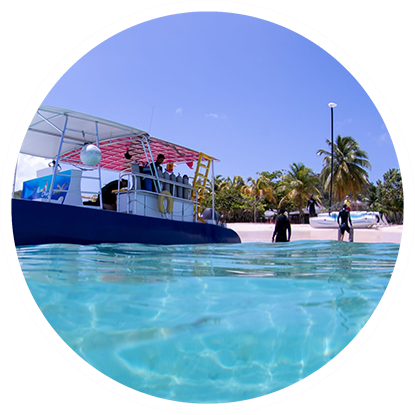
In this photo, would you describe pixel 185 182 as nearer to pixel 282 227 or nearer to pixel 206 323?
pixel 282 227

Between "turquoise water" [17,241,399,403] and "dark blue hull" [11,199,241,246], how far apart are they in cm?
194

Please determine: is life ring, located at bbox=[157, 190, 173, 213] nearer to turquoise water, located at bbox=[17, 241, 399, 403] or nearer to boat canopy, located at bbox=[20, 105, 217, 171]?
boat canopy, located at bbox=[20, 105, 217, 171]

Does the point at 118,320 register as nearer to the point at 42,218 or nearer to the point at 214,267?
the point at 214,267

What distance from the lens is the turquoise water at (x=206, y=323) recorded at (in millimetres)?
1816

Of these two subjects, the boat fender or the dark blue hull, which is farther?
the boat fender

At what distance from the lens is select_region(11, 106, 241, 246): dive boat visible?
522 centimetres

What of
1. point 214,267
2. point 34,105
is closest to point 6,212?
point 34,105

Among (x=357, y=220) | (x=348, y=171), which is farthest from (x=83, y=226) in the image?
(x=348, y=171)

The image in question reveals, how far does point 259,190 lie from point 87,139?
91.2 feet

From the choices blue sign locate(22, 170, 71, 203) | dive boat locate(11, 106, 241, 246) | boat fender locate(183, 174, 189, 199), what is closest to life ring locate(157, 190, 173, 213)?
dive boat locate(11, 106, 241, 246)

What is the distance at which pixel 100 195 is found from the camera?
598cm

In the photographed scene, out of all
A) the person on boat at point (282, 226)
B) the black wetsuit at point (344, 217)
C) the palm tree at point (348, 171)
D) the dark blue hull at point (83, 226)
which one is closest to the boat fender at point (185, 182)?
the dark blue hull at point (83, 226)

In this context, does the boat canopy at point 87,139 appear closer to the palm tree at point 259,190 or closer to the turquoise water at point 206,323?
the turquoise water at point 206,323

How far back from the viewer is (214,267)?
3.87 metres
